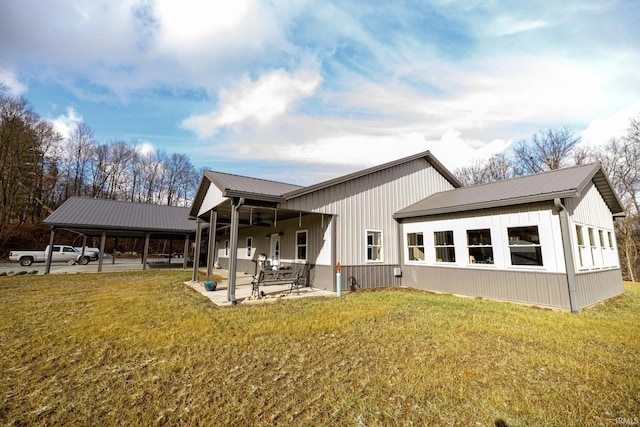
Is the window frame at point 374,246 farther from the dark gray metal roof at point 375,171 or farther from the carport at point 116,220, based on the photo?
the carport at point 116,220

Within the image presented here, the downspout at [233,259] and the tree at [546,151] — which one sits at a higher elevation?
the tree at [546,151]

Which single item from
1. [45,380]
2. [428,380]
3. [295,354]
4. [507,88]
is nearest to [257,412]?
[295,354]

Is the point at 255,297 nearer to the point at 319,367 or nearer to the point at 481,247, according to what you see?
the point at 319,367

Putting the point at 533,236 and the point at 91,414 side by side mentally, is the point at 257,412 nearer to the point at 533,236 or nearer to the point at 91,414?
the point at 91,414

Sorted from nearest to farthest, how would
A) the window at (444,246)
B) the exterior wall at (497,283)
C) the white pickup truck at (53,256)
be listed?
the exterior wall at (497,283) → the window at (444,246) → the white pickup truck at (53,256)

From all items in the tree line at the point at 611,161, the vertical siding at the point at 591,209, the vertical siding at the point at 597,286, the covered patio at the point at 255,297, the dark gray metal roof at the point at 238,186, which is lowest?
the covered patio at the point at 255,297

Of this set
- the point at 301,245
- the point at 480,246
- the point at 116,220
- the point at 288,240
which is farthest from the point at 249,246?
the point at 480,246

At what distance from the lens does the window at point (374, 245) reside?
1094 centimetres

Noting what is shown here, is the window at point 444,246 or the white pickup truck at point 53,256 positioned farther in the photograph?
the white pickup truck at point 53,256

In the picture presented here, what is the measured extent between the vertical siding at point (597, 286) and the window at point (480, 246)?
215 cm

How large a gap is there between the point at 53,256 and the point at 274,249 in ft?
71.8

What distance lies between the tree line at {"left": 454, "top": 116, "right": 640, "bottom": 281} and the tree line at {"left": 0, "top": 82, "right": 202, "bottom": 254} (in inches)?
1561

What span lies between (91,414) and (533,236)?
1000cm

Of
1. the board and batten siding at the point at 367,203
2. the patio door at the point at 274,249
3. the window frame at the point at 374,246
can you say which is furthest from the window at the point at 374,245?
the patio door at the point at 274,249
